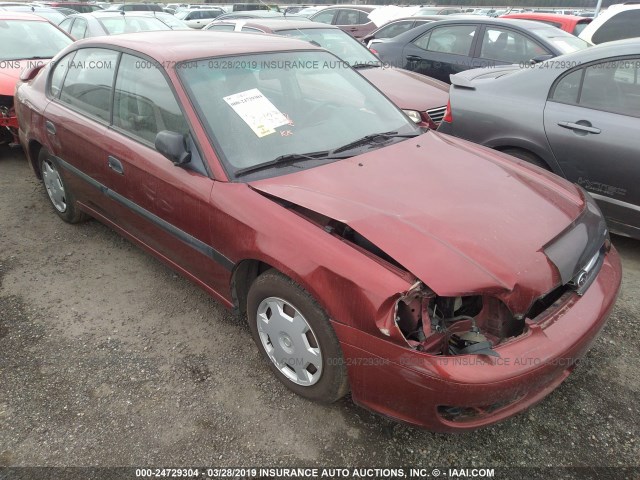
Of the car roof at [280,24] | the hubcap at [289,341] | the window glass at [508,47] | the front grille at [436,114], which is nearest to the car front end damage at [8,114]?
the car roof at [280,24]

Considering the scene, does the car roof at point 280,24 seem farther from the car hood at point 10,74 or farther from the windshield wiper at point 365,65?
the car hood at point 10,74

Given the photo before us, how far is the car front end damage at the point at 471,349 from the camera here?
1.75 m

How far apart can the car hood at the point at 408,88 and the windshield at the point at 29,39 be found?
4089 mm

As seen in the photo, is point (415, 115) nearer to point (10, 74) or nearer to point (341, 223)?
point (341, 223)

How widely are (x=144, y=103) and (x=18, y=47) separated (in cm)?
449

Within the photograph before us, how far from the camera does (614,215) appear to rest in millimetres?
3387

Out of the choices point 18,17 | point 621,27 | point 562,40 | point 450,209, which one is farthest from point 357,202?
point 621,27

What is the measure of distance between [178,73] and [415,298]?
68.9 inches

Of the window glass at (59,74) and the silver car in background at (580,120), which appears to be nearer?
the silver car in background at (580,120)

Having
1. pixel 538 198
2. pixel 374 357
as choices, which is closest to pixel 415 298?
pixel 374 357

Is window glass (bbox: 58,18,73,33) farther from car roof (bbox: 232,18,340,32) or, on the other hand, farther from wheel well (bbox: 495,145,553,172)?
wheel well (bbox: 495,145,553,172)

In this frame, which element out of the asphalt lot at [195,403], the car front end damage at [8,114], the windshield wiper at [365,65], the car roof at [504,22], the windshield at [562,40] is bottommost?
the asphalt lot at [195,403]

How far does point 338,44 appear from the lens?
6203mm

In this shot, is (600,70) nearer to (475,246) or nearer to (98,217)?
(475,246)
